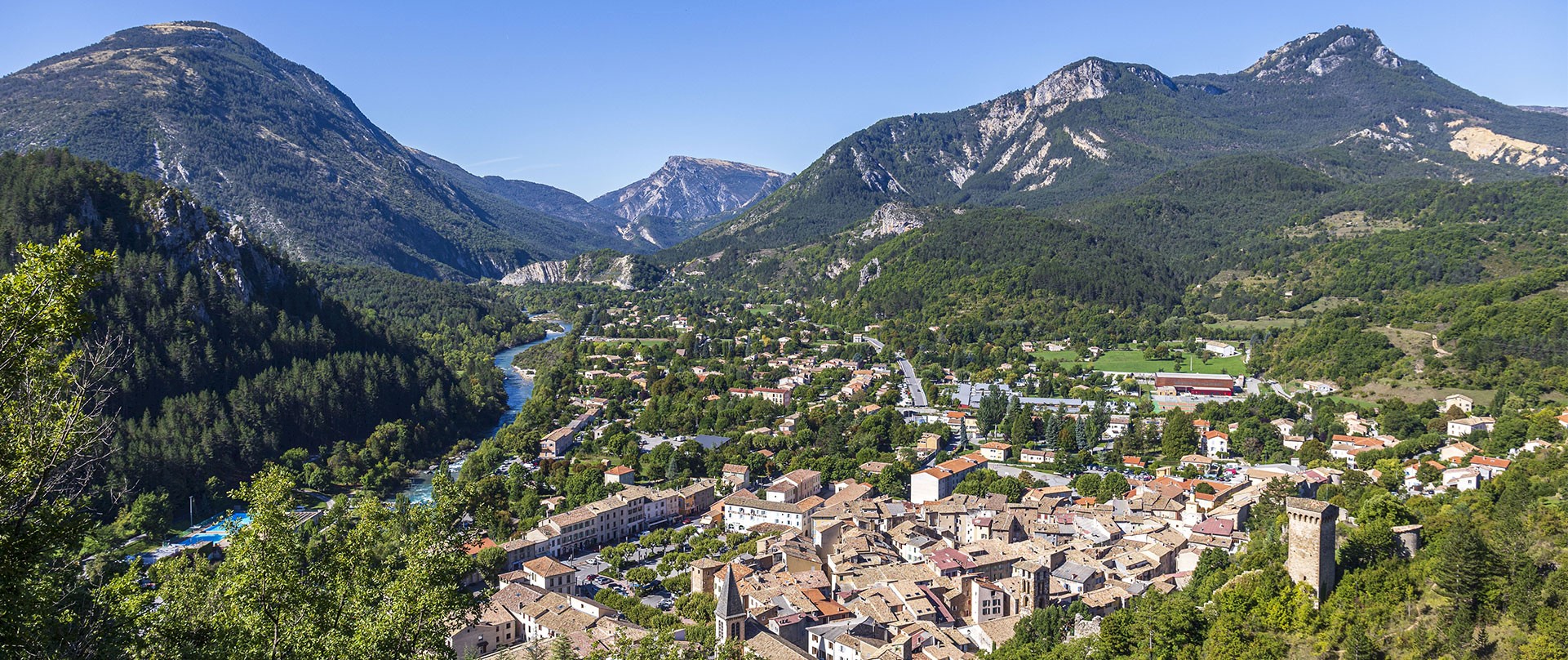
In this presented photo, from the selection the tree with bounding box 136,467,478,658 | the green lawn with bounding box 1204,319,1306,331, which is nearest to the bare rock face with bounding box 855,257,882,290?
the green lawn with bounding box 1204,319,1306,331

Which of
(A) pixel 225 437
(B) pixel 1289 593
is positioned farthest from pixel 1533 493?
(A) pixel 225 437

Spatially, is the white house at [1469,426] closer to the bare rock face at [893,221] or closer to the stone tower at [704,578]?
the stone tower at [704,578]

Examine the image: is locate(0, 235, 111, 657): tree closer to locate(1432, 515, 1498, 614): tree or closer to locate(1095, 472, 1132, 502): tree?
locate(1432, 515, 1498, 614): tree

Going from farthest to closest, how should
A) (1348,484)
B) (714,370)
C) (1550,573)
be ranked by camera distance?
(714,370)
(1348,484)
(1550,573)

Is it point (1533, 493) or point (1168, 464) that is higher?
point (1533, 493)

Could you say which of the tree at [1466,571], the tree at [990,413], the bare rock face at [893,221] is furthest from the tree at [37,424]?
the bare rock face at [893,221]

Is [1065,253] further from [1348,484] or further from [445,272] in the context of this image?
[445,272]
